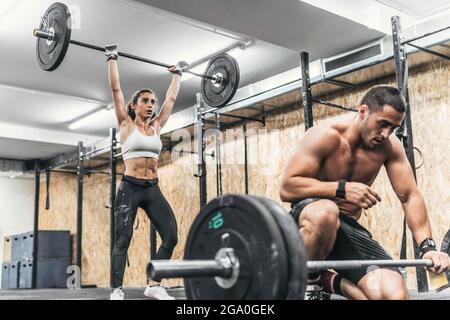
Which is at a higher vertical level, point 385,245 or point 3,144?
point 3,144

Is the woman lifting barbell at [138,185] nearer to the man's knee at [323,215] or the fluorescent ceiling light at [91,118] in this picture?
the man's knee at [323,215]

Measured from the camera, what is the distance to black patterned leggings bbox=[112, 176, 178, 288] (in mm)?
2918

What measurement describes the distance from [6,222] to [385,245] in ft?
23.9

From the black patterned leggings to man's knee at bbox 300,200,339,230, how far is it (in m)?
1.39

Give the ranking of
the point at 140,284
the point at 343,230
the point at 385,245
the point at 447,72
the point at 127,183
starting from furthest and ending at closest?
→ the point at 140,284, the point at 385,245, the point at 447,72, the point at 127,183, the point at 343,230

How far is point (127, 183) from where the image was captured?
3039 mm

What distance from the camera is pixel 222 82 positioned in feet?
15.3

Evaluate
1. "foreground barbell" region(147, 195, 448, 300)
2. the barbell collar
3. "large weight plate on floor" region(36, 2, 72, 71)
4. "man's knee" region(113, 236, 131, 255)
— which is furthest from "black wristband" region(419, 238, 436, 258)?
the barbell collar

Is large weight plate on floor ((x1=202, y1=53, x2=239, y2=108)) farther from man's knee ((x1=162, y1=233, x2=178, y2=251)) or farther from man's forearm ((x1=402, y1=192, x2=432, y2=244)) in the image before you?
man's forearm ((x1=402, y1=192, x2=432, y2=244))

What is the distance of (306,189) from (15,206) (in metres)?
9.08

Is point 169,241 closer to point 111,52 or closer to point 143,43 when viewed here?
point 111,52

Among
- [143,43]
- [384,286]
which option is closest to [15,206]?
[143,43]
